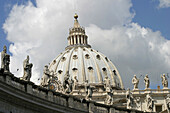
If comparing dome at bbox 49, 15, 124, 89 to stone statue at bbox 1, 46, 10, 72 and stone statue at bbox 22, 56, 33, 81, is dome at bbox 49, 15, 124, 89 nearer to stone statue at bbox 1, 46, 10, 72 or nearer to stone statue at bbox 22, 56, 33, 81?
stone statue at bbox 22, 56, 33, 81

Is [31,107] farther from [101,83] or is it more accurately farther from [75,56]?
[75,56]

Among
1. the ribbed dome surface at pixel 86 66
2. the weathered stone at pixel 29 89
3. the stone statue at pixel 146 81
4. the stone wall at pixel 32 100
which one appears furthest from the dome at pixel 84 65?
the weathered stone at pixel 29 89

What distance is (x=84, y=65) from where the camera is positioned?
153000mm

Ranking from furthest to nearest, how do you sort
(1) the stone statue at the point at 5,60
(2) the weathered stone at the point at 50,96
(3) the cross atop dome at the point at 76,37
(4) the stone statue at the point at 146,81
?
(3) the cross atop dome at the point at 76,37 < (4) the stone statue at the point at 146,81 < (2) the weathered stone at the point at 50,96 < (1) the stone statue at the point at 5,60

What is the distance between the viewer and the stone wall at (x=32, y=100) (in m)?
29.1

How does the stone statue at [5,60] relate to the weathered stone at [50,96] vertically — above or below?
above

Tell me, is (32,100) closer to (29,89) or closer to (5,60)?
(29,89)

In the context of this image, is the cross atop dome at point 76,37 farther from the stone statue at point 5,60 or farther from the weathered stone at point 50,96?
the stone statue at point 5,60

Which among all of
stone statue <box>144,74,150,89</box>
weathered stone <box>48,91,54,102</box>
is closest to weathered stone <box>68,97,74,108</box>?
weathered stone <box>48,91,54,102</box>

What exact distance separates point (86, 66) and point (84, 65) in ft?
2.47

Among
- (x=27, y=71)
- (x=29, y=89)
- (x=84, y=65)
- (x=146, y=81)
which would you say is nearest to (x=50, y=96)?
(x=29, y=89)

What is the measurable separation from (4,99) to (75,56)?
12631 centimetres

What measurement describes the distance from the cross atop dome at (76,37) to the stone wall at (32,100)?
418 feet

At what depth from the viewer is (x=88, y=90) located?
1633 inches
